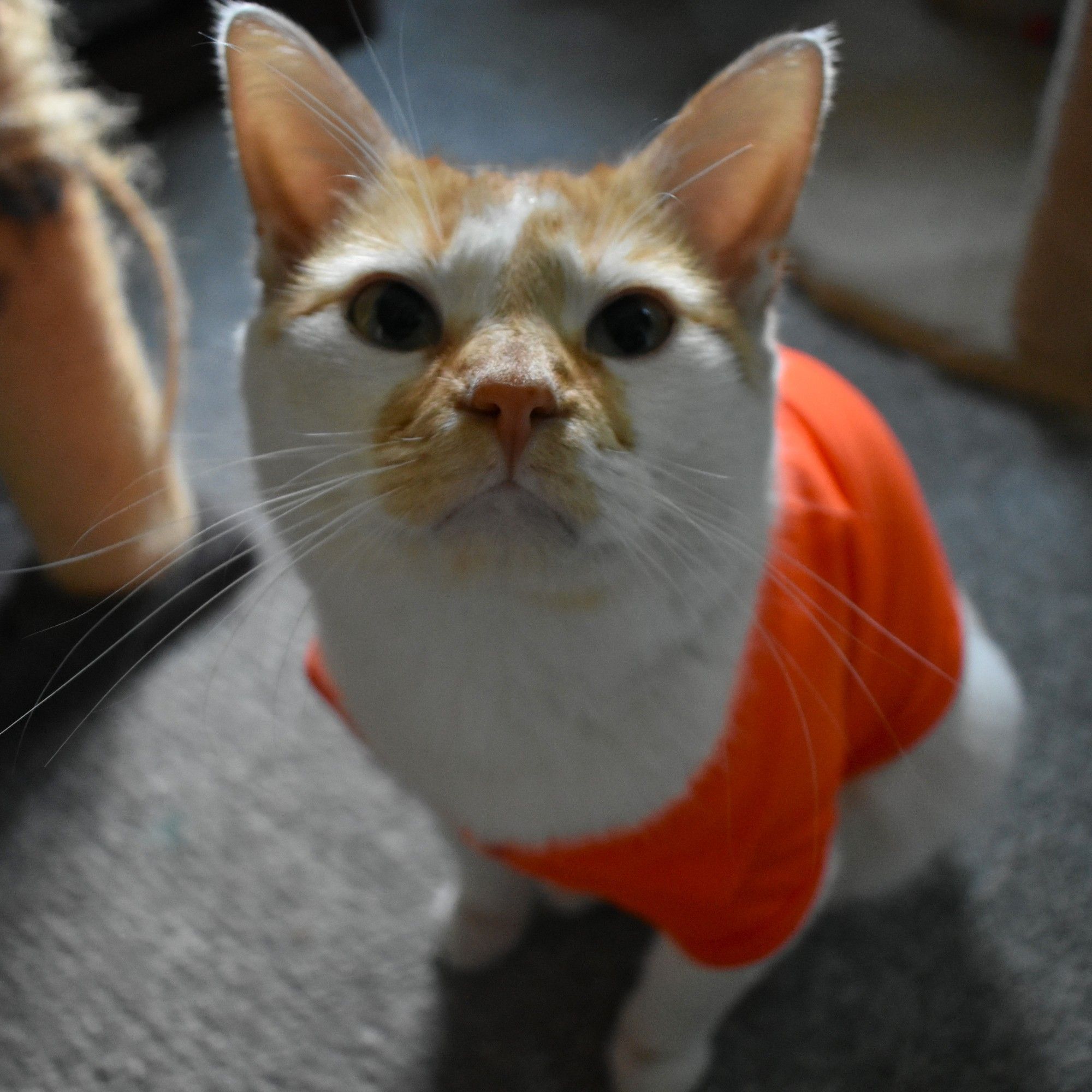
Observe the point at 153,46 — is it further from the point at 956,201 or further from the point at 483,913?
the point at 483,913

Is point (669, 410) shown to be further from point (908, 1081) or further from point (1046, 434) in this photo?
point (1046, 434)

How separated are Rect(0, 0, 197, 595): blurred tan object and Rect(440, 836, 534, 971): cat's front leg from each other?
1.59 feet

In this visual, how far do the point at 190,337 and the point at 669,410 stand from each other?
4.51 ft

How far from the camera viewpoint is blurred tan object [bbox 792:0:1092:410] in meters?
1.48

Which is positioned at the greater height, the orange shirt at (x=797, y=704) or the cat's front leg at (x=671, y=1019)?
the orange shirt at (x=797, y=704)

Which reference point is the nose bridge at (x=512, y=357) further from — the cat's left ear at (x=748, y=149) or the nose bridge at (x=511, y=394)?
the cat's left ear at (x=748, y=149)

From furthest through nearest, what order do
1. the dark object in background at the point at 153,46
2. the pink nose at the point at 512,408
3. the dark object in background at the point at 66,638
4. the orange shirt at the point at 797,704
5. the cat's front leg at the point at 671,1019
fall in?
the dark object in background at the point at 153,46 < the dark object in background at the point at 66,638 < the cat's front leg at the point at 671,1019 < the orange shirt at the point at 797,704 < the pink nose at the point at 512,408

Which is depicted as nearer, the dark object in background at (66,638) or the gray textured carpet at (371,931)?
the gray textured carpet at (371,931)

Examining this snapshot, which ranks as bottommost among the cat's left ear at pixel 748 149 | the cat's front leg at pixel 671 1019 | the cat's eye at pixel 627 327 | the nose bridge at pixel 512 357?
the cat's front leg at pixel 671 1019

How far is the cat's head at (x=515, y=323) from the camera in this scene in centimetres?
54

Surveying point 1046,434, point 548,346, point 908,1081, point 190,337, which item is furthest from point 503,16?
point 908,1081

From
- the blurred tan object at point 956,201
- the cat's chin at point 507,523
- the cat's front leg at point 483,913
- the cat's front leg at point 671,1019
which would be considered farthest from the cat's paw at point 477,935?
the blurred tan object at point 956,201

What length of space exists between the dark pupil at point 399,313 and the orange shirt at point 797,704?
0.30 m

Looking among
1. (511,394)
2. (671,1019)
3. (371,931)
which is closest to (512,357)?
(511,394)
